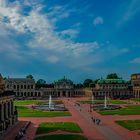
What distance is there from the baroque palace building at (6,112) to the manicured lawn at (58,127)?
5666mm

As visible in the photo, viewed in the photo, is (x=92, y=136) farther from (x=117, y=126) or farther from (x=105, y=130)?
(x=117, y=126)

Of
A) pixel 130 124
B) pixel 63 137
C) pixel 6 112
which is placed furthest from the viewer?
pixel 130 124

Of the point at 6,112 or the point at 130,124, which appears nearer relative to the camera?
the point at 6,112

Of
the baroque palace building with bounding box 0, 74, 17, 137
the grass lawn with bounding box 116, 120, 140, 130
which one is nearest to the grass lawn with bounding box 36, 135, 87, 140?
the baroque palace building with bounding box 0, 74, 17, 137

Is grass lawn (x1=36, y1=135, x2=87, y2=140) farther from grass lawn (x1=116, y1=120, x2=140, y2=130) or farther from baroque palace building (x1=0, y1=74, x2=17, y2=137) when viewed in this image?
grass lawn (x1=116, y1=120, x2=140, y2=130)

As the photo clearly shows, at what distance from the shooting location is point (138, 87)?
637 feet

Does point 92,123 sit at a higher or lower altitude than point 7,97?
lower

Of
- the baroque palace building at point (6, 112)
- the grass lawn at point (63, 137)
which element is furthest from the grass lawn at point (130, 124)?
the baroque palace building at point (6, 112)

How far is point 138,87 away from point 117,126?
129884 millimetres

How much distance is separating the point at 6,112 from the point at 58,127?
32.4 ft

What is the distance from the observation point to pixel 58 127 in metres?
65.4

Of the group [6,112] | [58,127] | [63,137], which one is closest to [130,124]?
[58,127]

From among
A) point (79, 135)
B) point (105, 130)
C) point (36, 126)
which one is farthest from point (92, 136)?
point (36, 126)

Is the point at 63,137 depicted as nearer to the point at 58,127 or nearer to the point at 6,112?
the point at 58,127
